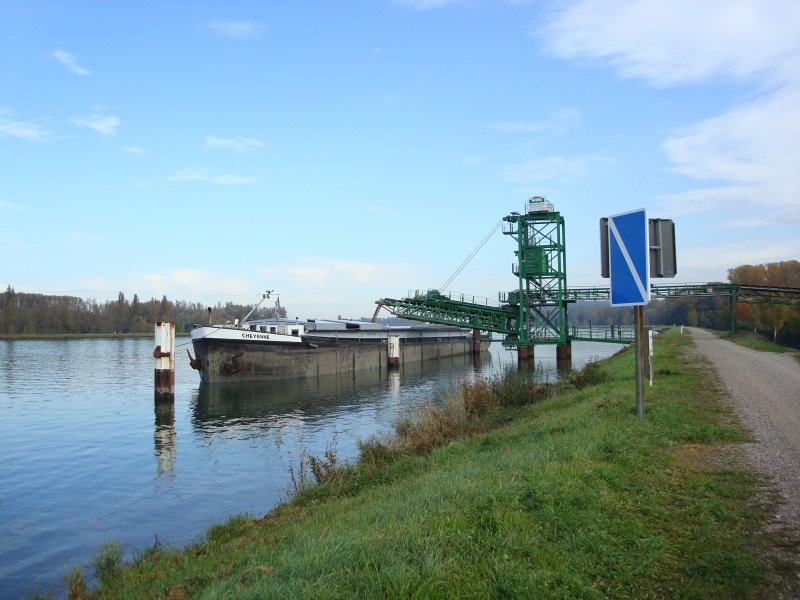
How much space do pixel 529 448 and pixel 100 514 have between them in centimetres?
969

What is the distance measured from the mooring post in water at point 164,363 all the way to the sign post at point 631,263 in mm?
27626

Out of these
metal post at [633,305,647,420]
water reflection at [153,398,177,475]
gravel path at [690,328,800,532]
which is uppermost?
metal post at [633,305,647,420]

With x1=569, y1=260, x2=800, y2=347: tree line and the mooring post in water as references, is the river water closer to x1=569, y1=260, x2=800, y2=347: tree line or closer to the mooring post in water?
the mooring post in water

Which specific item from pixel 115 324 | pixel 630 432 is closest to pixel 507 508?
pixel 630 432

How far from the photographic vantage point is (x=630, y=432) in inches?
388

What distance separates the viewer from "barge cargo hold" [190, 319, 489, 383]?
41.8 meters

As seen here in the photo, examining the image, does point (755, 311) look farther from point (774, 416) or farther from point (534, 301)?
point (774, 416)

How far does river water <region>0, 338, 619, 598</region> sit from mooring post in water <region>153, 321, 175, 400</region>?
101 cm

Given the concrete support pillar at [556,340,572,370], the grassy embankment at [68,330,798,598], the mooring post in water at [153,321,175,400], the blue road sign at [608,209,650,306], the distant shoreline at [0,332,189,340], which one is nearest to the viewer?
the grassy embankment at [68,330,798,598]

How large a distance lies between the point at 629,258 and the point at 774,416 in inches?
182

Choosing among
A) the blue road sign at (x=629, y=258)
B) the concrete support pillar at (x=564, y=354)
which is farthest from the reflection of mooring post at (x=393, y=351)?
the blue road sign at (x=629, y=258)

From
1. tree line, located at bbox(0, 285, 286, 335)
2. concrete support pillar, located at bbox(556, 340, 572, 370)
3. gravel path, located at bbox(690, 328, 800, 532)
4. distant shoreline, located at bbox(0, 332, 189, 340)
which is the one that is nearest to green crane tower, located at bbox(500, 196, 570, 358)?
concrete support pillar, located at bbox(556, 340, 572, 370)

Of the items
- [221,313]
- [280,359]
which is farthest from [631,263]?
[221,313]

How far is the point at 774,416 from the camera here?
464 inches
